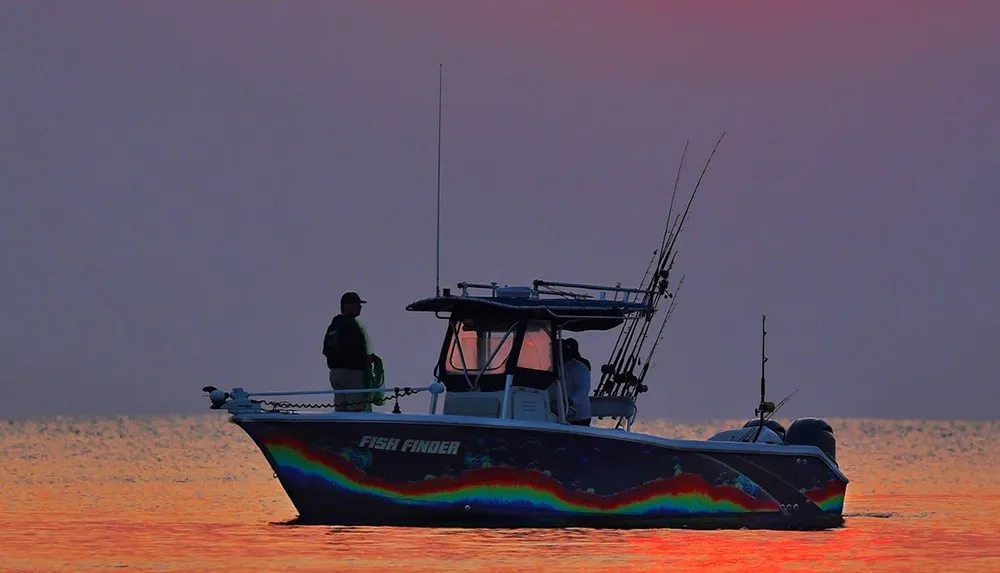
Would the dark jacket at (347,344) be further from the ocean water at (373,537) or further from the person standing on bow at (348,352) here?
the ocean water at (373,537)

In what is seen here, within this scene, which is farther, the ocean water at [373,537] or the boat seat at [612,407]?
the boat seat at [612,407]

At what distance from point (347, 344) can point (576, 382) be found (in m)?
3.17

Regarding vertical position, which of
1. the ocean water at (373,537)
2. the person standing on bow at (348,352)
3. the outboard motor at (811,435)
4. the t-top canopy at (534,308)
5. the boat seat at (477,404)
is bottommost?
the ocean water at (373,537)

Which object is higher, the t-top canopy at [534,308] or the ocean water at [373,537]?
the t-top canopy at [534,308]

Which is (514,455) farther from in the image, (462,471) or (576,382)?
(576,382)

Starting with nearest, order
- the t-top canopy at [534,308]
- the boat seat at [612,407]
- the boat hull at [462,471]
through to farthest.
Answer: the boat hull at [462,471], the t-top canopy at [534,308], the boat seat at [612,407]

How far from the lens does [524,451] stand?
1034 inches

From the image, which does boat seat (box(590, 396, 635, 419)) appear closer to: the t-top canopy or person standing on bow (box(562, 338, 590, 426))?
person standing on bow (box(562, 338, 590, 426))

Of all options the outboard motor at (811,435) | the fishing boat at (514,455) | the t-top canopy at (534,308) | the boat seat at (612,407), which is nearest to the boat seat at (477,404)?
the fishing boat at (514,455)

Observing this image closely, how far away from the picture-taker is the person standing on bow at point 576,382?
92.5ft

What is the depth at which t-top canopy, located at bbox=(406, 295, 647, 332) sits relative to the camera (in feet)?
90.5

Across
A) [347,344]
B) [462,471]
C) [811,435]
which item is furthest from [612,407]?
[347,344]

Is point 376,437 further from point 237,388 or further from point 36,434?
point 36,434

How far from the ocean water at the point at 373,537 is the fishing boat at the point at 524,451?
22.2 inches
